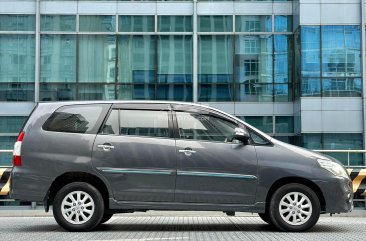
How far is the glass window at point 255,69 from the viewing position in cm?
2697

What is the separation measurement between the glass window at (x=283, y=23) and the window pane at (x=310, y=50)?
56.3 inches

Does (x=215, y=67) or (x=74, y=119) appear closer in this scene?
(x=74, y=119)

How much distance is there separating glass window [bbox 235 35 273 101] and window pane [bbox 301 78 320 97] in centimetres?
159

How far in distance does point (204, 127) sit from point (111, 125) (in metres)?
1.27

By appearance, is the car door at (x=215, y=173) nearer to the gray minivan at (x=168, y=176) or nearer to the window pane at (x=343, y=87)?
the gray minivan at (x=168, y=176)

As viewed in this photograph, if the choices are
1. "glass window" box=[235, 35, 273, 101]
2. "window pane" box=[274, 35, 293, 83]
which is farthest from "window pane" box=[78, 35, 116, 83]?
"window pane" box=[274, 35, 293, 83]

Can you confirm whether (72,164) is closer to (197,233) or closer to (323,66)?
(197,233)

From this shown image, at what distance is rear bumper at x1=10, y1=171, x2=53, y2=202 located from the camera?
9711 mm

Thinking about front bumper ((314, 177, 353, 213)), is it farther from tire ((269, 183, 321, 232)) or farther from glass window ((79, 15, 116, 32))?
glass window ((79, 15, 116, 32))

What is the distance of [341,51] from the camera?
25.7 m

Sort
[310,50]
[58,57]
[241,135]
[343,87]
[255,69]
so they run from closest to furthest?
[241,135]
[343,87]
[310,50]
[255,69]
[58,57]

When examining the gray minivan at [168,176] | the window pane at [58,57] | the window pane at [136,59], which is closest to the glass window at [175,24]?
the window pane at [136,59]

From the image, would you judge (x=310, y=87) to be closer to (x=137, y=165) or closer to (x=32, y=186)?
(x=137, y=165)

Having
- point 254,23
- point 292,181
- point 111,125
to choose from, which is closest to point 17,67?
point 254,23
